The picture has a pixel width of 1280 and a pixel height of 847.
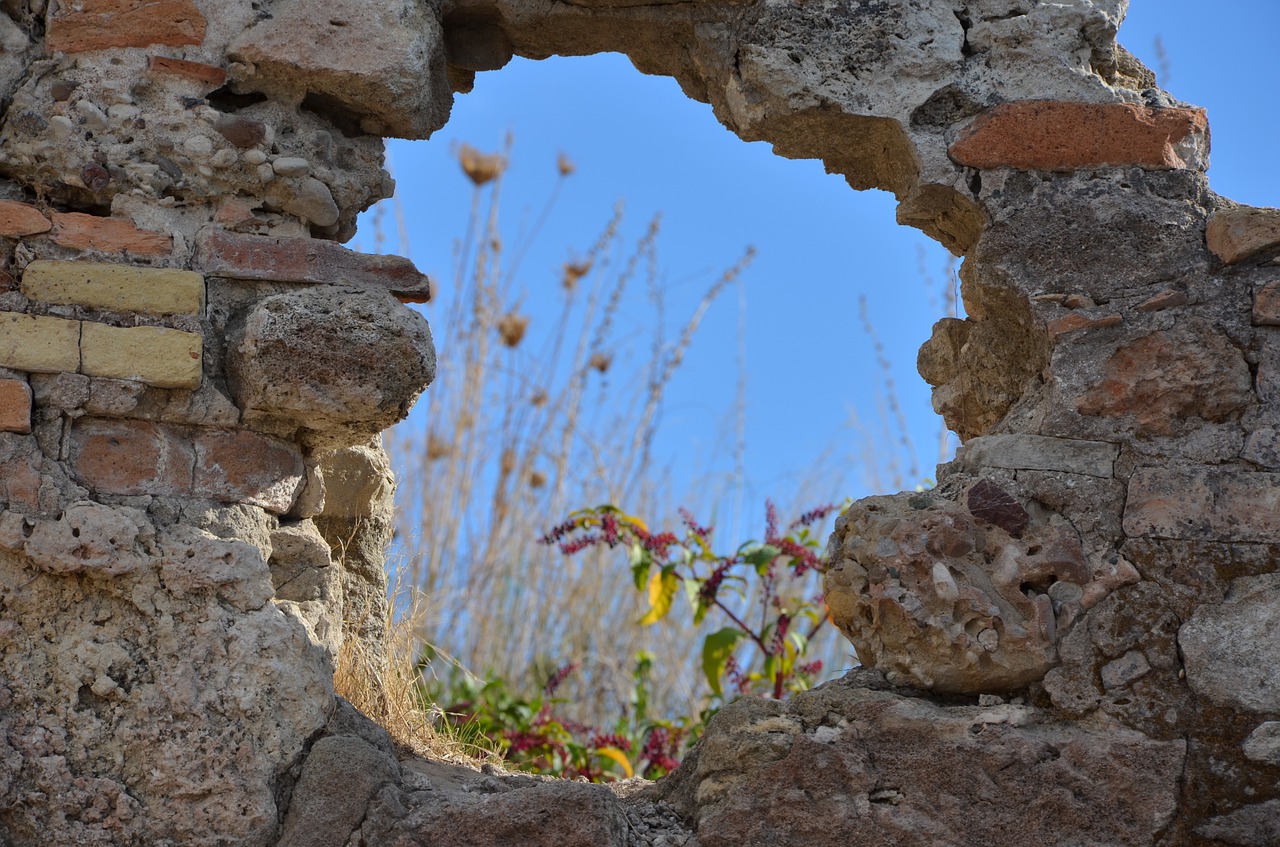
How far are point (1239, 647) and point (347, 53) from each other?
1.86m

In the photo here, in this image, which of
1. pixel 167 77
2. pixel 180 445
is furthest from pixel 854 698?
pixel 167 77

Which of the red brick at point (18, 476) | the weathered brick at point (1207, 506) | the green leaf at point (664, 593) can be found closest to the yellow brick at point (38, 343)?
the red brick at point (18, 476)

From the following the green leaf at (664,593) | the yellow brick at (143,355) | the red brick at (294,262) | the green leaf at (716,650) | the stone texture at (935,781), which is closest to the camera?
the stone texture at (935,781)

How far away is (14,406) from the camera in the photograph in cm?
198

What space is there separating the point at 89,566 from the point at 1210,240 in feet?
6.45

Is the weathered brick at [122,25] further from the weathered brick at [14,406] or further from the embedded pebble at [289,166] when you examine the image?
the weathered brick at [14,406]

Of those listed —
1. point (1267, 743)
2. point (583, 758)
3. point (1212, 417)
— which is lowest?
point (583, 758)

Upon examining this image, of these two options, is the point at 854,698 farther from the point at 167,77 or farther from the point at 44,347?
the point at 167,77

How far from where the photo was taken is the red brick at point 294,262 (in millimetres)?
2178

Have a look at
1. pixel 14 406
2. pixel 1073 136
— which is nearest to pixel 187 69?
pixel 14 406

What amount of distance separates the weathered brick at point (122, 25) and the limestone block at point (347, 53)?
108 mm

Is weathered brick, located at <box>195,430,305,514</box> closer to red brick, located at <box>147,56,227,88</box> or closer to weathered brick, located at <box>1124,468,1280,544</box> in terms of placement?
red brick, located at <box>147,56,227,88</box>

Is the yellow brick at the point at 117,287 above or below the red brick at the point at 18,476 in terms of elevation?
above

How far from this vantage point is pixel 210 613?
1986 mm
